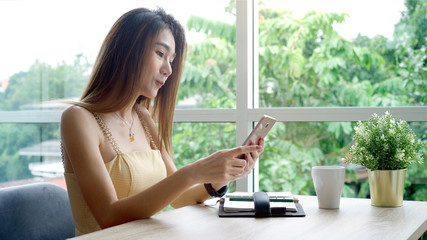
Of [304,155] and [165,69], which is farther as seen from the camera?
[304,155]

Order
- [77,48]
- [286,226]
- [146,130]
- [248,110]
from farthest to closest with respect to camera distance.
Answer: [77,48] → [248,110] → [146,130] → [286,226]

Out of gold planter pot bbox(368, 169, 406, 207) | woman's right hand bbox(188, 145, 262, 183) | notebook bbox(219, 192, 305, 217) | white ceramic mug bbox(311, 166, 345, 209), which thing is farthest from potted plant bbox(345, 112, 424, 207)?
woman's right hand bbox(188, 145, 262, 183)

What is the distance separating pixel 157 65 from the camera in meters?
1.83

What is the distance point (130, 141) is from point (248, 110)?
30.4 inches

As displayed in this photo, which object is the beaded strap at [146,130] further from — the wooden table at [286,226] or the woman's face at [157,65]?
the wooden table at [286,226]

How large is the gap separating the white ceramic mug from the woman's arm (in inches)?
11.4

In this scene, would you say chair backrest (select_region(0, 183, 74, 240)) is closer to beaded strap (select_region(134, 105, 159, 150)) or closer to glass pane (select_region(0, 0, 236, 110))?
beaded strap (select_region(134, 105, 159, 150))


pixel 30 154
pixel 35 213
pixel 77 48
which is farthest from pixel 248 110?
pixel 30 154

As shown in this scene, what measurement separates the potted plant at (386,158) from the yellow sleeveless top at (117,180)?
767mm

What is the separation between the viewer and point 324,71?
8.75 ft

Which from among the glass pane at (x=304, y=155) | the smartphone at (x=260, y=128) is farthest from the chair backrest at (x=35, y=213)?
the glass pane at (x=304, y=155)

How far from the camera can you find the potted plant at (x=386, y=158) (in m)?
1.64

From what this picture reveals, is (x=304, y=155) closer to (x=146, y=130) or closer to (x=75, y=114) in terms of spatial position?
(x=146, y=130)

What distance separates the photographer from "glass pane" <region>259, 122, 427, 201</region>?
2.46 m
